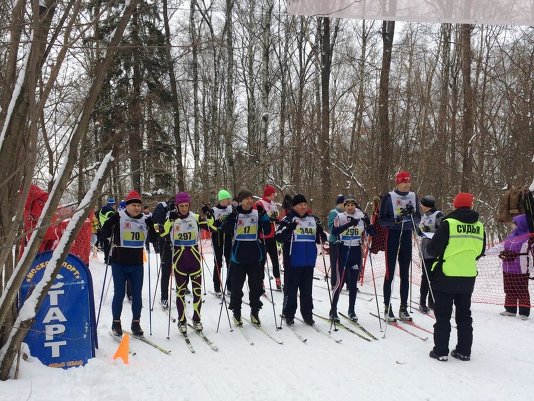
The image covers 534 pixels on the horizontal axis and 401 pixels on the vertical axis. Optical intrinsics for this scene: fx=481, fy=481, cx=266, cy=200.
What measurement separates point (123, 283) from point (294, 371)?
2426mm

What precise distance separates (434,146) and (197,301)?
12227 mm

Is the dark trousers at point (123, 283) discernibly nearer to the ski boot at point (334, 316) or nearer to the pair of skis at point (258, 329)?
the pair of skis at point (258, 329)

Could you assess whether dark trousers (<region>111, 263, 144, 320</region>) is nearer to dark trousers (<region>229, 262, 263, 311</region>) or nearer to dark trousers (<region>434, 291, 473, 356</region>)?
dark trousers (<region>229, 262, 263, 311</region>)

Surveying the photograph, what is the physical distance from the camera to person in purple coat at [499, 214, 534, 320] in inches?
274

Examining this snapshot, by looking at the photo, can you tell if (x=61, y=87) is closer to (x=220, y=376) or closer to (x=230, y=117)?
(x=220, y=376)

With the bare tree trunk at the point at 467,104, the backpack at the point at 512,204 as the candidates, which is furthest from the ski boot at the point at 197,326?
the bare tree trunk at the point at 467,104

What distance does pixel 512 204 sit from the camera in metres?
7.54

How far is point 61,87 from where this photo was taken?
4109mm

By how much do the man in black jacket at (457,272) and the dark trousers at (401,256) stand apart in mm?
1500

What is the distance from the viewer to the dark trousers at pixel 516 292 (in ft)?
22.7

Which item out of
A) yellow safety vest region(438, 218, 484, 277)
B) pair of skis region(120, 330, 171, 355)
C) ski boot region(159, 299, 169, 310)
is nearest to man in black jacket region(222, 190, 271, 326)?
pair of skis region(120, 330, 171, 355)

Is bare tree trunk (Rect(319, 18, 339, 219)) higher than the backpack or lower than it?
higher

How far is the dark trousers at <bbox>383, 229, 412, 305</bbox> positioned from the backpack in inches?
79.9

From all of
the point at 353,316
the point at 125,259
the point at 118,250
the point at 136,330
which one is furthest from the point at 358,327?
A: the point at 118,250
